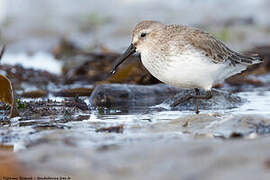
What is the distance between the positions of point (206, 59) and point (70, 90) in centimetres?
242

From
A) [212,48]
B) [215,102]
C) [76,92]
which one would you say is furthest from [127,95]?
[212,48]

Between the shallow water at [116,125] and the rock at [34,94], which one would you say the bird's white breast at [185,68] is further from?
the rock at [34,94]

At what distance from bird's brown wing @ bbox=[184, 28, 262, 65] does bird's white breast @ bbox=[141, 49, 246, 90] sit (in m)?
0.08

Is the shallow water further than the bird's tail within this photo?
No

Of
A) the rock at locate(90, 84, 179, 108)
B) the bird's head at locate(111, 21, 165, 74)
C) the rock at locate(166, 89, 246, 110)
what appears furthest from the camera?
the rock at locate(90, 84, 179, 108)

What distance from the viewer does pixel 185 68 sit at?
199 inches

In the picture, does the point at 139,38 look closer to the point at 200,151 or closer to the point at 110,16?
the point at 200,151

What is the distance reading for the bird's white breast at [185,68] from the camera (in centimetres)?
506

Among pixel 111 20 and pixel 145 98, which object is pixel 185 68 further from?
pixel 111 20

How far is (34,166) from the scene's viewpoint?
9.00ft

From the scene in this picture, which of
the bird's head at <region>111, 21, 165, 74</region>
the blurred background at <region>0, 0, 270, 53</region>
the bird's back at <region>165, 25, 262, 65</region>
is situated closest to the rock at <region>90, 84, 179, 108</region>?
the bird's head at <region>111, 21, 165, 74</region>

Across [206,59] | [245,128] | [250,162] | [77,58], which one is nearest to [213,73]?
[206,59]

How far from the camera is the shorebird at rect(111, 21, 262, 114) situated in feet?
16.7

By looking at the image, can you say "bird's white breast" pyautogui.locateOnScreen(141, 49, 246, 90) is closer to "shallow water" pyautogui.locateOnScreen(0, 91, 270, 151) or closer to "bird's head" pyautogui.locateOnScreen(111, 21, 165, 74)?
"bird's head" pyautogui.locateOnScreen(111, 21, 165, 74)
